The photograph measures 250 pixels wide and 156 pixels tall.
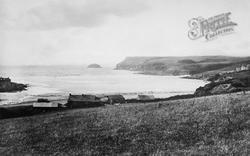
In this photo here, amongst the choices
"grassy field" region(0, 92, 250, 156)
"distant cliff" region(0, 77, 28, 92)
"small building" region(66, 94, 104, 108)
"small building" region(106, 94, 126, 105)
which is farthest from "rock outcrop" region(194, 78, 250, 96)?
"distant cliff" region(0, 77, 28, 92)

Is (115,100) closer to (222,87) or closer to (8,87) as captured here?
(222,87)

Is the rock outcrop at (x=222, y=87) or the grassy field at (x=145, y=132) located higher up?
the rock outcrop at (x=222, y=87)

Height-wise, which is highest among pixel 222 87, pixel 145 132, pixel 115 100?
pixel 222 87

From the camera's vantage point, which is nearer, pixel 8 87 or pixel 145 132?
pixel 145 132

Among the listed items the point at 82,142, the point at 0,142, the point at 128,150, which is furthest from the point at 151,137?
the point at 0,142

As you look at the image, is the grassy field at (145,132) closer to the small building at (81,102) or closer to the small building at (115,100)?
the small building at (81,102)

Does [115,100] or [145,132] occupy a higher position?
[115,100]

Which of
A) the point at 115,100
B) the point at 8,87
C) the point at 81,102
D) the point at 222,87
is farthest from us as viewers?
the point at 8,87

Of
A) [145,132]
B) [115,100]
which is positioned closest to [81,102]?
[115,100]

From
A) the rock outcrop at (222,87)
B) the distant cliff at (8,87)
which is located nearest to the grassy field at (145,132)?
the rock outcrop at (222,87)
